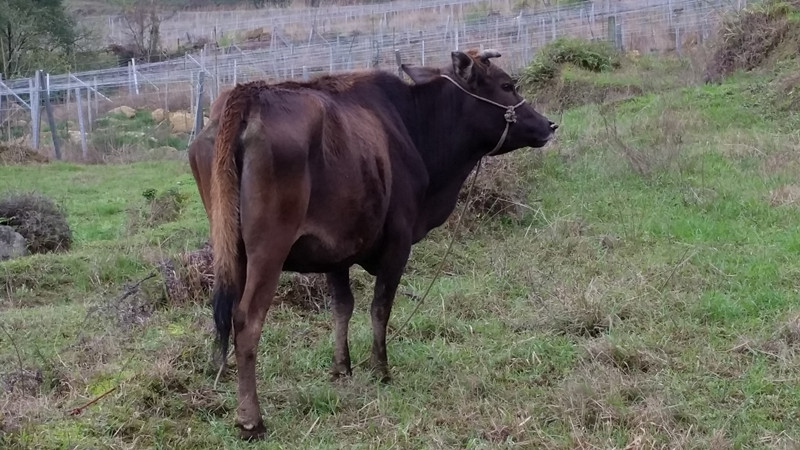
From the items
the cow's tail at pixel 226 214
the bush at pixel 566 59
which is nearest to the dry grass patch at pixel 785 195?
the cow's tail at pixel 226 214

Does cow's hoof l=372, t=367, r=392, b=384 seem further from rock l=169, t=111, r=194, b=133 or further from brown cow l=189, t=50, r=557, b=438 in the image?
rock l=169, t=111, r=194, b=133

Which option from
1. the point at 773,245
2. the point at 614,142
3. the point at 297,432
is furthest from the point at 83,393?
the point at 614,142

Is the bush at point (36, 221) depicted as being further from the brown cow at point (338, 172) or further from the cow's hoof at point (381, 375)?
the cow's hoof at point (381, 375)

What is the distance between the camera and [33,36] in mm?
28438

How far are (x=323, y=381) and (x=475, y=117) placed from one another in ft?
7.25

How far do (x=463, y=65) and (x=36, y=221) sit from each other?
19.9ft

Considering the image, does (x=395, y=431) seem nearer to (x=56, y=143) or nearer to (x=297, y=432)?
(x=297, y=432)

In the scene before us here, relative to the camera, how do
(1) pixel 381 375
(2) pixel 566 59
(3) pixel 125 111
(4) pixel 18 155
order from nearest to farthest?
(1) pixel 381 375 → (4) pixel 18 155 → (2) pixel 566 59 → (3) pixel 125 111

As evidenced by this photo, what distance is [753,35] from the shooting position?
55.8 feet

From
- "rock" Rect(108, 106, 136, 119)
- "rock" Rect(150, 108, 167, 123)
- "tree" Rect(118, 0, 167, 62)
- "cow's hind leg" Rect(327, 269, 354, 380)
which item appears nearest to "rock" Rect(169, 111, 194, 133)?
"rock" Rect(150, 108, 167, 123)

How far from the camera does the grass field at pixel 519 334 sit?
4.68 metres

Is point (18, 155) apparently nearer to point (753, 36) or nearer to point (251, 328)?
point (251, 328)

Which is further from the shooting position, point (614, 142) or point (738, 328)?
point (614, 142)

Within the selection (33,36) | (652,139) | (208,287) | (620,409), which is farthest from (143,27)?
(620,409)
